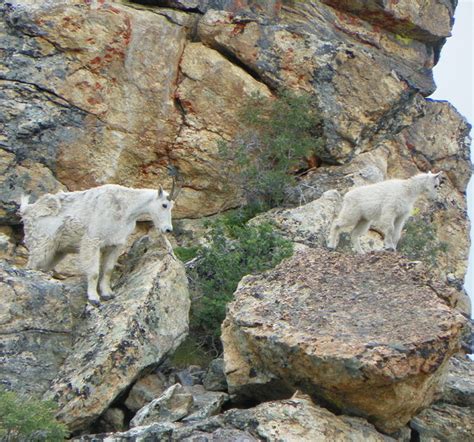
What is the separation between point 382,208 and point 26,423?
377 inches

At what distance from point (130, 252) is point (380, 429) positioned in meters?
6.59

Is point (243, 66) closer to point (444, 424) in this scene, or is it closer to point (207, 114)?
point (207, 114)

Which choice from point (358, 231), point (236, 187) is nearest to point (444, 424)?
point (358, 231)

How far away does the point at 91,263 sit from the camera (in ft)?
56.2

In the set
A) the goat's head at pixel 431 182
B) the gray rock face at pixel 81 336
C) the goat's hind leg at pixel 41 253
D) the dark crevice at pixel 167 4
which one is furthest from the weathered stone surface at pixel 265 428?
Answer: the dark crevice at pixel 167 4

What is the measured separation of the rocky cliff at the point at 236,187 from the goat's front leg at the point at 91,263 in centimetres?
32

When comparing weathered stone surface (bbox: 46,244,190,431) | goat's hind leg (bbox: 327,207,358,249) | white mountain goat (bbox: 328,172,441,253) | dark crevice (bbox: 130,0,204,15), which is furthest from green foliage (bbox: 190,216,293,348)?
dark crevice (bbox: 130,0,204,15)

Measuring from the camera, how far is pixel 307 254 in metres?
16.3

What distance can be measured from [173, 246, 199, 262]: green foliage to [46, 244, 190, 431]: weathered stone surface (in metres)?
3.48

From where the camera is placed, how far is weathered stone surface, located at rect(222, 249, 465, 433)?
13.2 m

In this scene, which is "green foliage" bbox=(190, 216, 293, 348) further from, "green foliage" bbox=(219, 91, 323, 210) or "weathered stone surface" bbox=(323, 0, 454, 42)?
"weathered stone surface" bbox=(323, 0, 454, 42)

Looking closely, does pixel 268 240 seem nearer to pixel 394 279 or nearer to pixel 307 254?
pixel 307 254

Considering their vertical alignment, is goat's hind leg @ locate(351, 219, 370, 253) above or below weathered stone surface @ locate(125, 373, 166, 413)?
above

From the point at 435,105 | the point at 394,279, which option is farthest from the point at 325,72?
the point at 394,279
